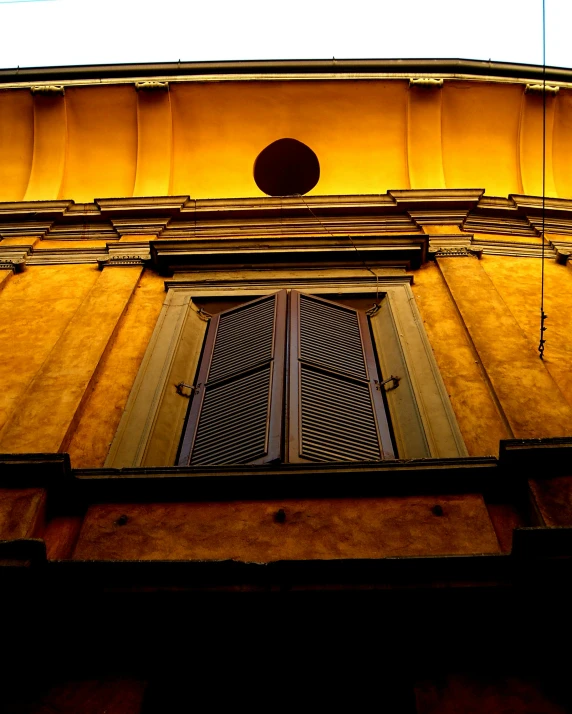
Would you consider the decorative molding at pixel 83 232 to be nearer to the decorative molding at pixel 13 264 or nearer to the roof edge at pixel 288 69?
the decorative molding at pixel 13 264

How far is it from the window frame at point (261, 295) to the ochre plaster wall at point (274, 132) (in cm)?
225

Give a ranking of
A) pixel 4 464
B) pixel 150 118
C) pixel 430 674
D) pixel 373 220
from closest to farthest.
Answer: pixel 430 674, pixel 4 464, pixel 373 220, pixel 150 118

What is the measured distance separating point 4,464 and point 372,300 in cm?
350

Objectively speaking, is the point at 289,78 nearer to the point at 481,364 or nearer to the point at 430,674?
the point at 481,364

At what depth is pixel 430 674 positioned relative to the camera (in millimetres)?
3074

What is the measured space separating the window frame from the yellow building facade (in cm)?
2

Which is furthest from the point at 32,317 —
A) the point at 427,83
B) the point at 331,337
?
the point at 427,83

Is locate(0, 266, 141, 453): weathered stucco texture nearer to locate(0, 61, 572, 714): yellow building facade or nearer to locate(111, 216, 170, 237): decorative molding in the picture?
locate(0, 61, 572, 714): yellow building facade

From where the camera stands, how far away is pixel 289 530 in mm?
3795

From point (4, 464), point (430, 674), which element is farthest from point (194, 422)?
point (430, 674)

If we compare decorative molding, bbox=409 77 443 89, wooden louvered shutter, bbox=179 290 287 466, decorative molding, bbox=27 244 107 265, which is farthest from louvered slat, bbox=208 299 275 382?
decorative molding, bbox=409 77 443 89

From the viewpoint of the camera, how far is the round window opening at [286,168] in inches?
349

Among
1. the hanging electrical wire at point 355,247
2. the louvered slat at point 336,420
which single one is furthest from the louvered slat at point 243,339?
the hanging electrical wire at point 355,247

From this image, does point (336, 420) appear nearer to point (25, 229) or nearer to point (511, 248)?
point (511, 248)
